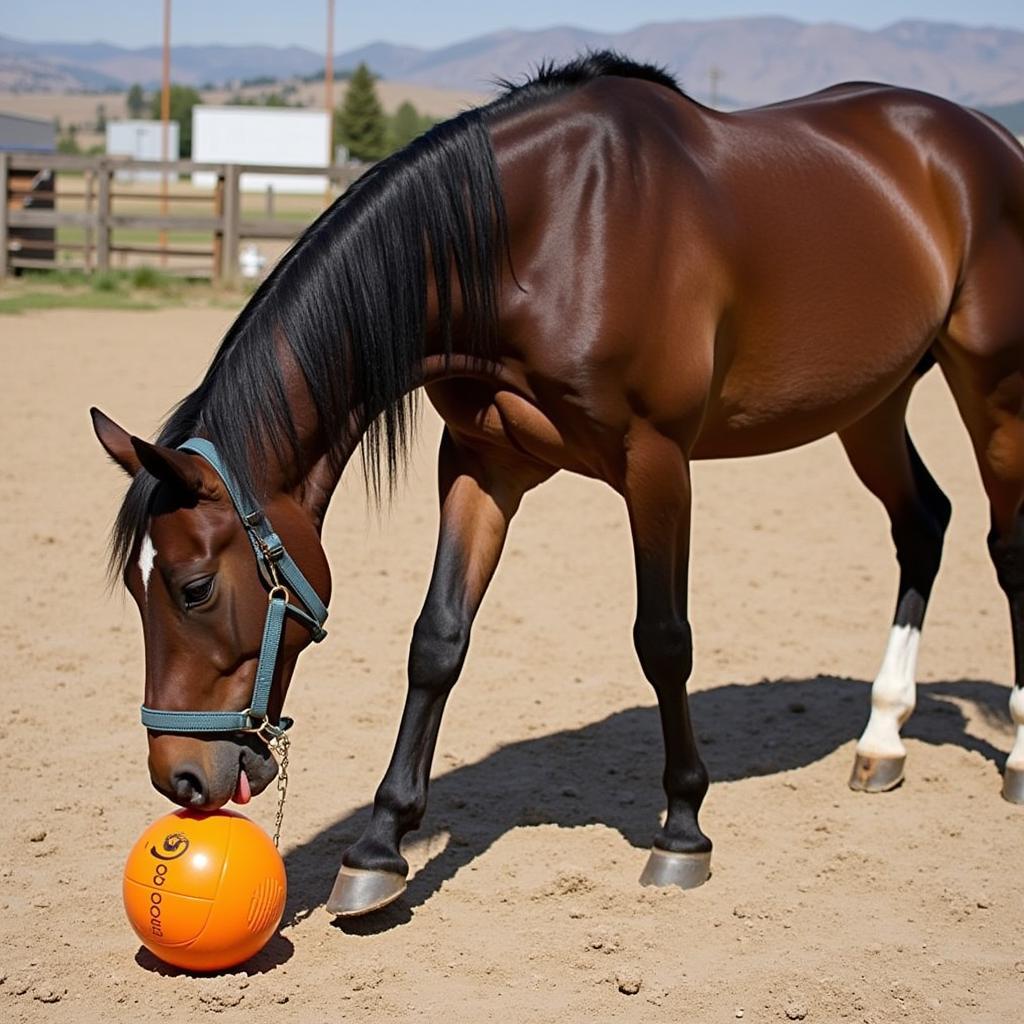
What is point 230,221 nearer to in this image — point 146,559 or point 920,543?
point 920,543

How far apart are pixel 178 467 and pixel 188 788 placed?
2.39 ft

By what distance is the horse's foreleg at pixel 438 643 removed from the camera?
358 centimetres

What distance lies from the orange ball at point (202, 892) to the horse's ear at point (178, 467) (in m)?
0.79

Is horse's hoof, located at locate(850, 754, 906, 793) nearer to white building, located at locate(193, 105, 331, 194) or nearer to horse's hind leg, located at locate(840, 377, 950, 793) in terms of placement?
horse's hind leg, located at locate(840, 377, 950, 793)

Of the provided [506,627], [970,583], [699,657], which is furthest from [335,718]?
[970,583]

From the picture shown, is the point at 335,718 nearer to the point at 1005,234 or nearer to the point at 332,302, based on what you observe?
the point at 332,302

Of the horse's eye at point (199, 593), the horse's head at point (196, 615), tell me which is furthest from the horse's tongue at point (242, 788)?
the horse's eye at point (199, 593)

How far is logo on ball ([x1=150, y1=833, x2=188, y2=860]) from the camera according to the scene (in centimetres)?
316

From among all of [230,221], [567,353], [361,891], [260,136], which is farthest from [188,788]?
[260,136]

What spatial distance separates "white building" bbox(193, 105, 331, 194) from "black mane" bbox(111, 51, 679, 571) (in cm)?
7496

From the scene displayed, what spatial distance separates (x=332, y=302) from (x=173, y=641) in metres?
0.88

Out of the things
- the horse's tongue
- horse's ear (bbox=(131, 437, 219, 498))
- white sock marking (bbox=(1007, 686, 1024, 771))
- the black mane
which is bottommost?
white sock marking (bbox=(1007, 686, 1024, 771))

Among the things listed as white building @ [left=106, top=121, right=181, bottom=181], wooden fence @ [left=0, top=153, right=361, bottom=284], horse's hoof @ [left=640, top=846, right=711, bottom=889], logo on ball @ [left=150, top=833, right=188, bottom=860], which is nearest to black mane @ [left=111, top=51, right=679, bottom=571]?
logo on ball @ [left=150, top=833, right=188, bottom=860]

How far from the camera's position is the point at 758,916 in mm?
3668
